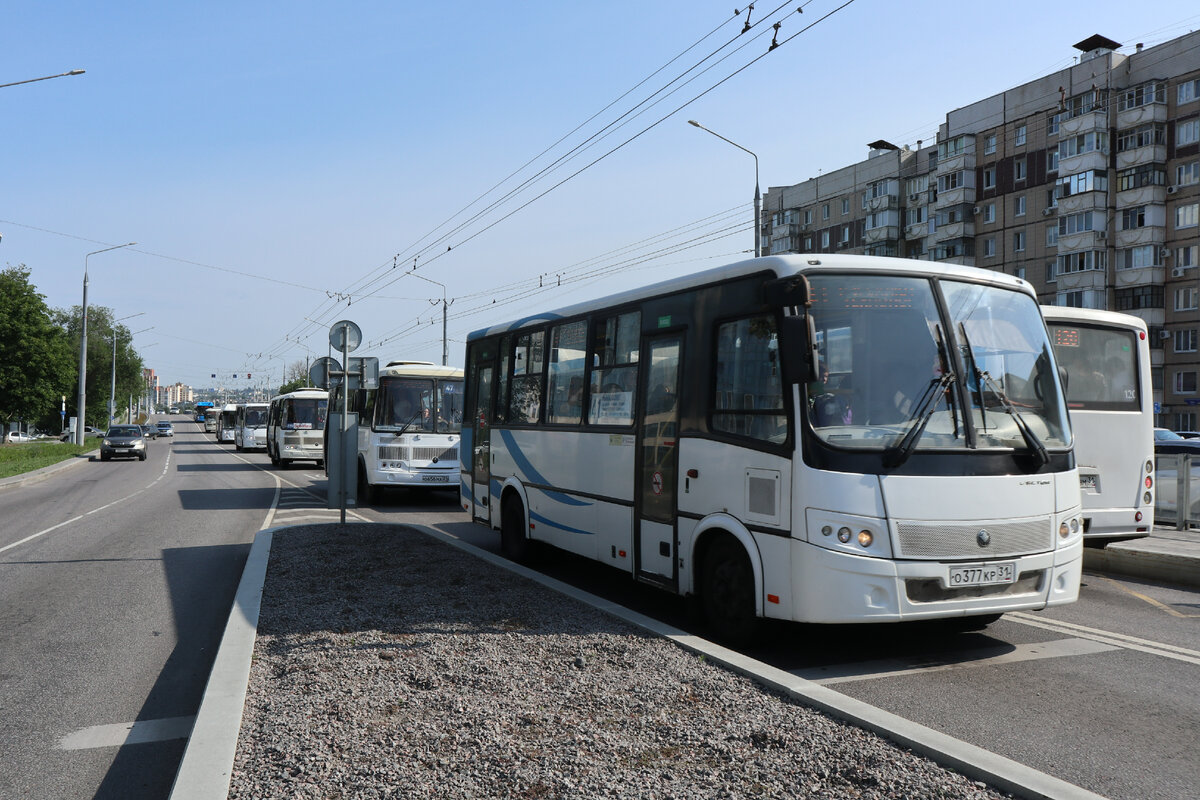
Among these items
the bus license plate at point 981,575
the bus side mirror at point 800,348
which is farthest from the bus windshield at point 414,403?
the bus license plate at point 981,575

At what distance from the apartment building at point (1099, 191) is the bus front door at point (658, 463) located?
50.3 metres

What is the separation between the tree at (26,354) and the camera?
6525cm

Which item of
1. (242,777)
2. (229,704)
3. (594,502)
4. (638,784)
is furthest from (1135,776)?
(594,502)

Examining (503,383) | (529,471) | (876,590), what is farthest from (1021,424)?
(503,383)

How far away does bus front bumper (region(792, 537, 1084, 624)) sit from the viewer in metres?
6.05

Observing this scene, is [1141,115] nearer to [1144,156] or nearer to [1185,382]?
[1144,156]

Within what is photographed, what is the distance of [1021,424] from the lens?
6535 millimetres

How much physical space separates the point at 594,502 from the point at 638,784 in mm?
5195

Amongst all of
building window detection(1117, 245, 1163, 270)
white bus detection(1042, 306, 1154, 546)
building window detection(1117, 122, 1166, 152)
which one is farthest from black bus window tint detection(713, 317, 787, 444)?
building window detection(1117, 122, 1166, 152)

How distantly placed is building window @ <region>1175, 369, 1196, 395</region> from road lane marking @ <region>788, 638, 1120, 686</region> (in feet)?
169

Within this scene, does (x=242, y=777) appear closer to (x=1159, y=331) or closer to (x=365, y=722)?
(x=365, y=722)

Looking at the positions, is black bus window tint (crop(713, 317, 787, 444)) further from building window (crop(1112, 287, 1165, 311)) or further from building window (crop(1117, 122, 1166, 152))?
building window (crop(1117, 122, 1166, 152))

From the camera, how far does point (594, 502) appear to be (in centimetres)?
910

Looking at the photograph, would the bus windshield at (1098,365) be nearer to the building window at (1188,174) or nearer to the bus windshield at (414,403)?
the bus windshield at (414,403)
